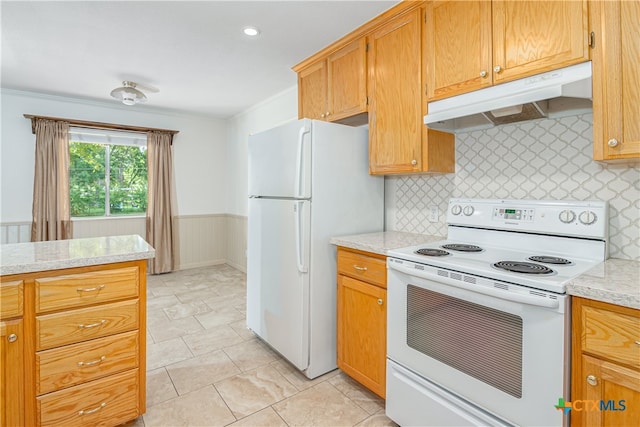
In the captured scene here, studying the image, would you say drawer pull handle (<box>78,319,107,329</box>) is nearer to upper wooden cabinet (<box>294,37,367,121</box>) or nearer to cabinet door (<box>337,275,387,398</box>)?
cabinet door (<box>337,275,387,398</box>)

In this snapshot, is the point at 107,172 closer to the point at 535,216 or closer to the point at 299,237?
the point at 299,237

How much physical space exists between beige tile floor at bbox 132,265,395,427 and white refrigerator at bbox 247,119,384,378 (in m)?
0.15

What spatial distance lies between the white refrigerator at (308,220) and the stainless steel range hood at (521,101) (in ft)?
2.12

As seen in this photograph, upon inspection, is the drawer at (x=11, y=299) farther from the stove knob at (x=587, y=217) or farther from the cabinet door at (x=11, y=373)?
the stove knob at (x=587, y=217)

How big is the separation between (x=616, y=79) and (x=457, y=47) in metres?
0.75

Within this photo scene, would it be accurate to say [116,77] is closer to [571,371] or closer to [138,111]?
[138,111]

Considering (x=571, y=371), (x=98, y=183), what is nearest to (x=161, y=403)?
(x=571, y=371)

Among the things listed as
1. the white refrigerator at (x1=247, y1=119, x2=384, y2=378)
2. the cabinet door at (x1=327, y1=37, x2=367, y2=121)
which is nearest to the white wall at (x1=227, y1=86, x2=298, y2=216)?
the cabinet door at (x1=327, y1=37, x2=367, y2=121)

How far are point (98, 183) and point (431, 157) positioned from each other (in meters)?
4.69

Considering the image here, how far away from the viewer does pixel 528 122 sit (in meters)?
1.78

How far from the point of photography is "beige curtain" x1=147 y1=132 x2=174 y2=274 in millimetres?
4785

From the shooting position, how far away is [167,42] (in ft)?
8.57

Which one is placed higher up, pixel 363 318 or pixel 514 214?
→ pixel 514 214

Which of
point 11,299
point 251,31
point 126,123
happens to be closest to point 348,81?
point 251,31
